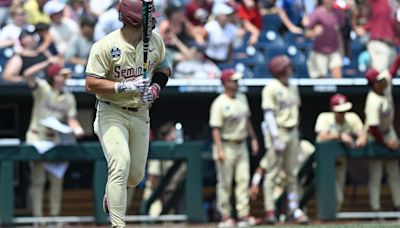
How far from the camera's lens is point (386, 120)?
1238 cm

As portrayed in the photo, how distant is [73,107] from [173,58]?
1.72m

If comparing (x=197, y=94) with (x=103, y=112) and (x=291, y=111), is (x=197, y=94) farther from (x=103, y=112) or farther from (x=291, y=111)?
(x=103, y=112)

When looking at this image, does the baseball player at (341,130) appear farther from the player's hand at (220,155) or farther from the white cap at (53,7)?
the white cap at (53,7)

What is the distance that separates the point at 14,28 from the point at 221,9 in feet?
9.19

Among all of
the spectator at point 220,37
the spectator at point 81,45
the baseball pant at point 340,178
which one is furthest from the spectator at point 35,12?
the baseball pant at point 340,178

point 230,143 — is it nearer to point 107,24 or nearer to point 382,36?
point 107,24

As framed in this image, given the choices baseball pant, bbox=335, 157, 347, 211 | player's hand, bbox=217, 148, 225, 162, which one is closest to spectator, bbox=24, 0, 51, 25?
player's hand, bbox=217, 148, 225, 162

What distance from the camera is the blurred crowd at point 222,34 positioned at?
12.7 meters

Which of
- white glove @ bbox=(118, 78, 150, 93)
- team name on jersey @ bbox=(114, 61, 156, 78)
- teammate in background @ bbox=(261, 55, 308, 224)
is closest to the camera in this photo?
white glove @ bbox=(118, 78, 150, 93)

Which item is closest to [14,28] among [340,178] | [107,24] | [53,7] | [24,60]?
[53,7]

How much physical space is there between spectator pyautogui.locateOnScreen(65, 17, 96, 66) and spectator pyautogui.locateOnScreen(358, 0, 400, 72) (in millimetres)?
3639

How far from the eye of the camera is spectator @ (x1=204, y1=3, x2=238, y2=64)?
44.0 feet

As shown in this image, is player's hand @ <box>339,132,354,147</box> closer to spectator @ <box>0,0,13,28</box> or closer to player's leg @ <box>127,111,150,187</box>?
spectator @ <box>0,0,13,28</box>

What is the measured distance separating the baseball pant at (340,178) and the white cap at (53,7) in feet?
12.9
